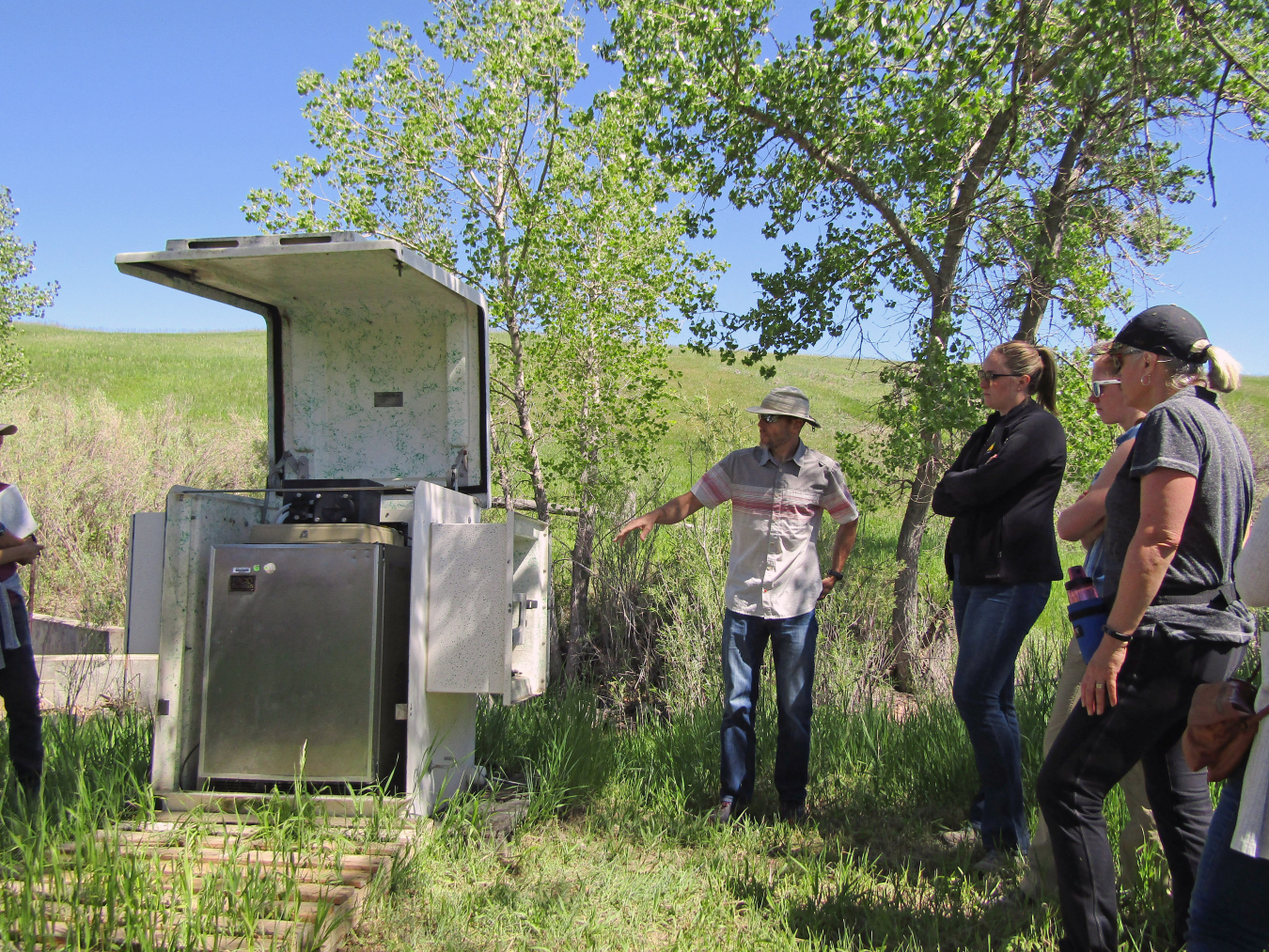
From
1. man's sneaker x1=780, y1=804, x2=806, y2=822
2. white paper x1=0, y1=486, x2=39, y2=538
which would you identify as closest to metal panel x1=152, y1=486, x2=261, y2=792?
white paper x1=0, y1=486, x2=39, y2=538

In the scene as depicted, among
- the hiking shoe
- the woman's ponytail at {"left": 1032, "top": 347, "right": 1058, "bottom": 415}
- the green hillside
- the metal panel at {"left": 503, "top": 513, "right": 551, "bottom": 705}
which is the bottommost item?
the hiking shoe

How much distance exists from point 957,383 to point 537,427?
15.1ft

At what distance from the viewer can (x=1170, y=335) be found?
2596mm

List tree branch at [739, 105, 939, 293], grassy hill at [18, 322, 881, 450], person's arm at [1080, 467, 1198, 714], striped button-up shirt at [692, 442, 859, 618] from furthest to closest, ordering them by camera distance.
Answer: grassy hill at [18, 322, 881, 450], tree branch at [739, 105, 939, 293], striped button-up shirt at [692, 442, 859, 618], person's arm at [1080, 467, 1198, 714]

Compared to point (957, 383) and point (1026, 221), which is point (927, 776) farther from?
point (1026, 221)

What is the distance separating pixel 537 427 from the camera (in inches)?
387

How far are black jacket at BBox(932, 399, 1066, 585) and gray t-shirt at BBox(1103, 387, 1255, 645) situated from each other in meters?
0.95

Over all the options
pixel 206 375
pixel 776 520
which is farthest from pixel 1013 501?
pixel 206 375

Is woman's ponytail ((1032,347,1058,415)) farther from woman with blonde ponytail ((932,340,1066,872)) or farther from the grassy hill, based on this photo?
the grassy hill

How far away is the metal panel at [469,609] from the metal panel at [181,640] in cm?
104

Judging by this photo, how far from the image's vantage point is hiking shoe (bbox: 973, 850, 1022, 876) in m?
3.39

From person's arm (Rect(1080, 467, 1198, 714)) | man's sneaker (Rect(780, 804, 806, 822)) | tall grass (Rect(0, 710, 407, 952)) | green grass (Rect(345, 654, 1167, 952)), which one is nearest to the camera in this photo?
person's arm (Rect(1080, 467, 1198, 714))

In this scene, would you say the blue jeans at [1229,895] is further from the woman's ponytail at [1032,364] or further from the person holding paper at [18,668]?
the person holding paper at [18,668]

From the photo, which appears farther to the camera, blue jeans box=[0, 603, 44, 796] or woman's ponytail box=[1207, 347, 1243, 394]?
blue jeans box=[0, 603, 44, 796]
